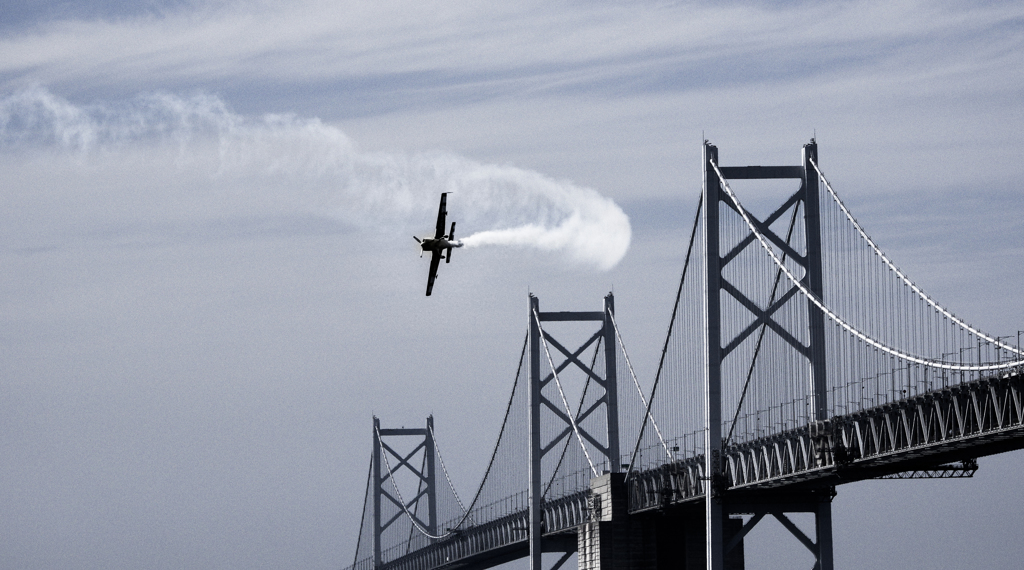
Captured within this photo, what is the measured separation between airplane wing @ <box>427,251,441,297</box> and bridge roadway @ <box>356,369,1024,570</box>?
11569mm

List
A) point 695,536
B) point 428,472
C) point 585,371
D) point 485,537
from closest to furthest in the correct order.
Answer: point 695,536, point 585,371, point 485,537, point 428,472

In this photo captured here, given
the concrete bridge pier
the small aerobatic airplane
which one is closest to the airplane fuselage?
the small aerobatic airplane

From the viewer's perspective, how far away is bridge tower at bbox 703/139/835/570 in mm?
69562

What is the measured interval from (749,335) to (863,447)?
967cm

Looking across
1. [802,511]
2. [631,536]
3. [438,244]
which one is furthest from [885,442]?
[631,536]

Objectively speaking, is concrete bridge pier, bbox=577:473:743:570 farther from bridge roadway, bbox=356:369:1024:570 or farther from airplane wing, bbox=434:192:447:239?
airplane wing, bbox=434:192:447:239

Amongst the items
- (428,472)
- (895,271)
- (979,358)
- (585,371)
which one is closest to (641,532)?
(585,371)

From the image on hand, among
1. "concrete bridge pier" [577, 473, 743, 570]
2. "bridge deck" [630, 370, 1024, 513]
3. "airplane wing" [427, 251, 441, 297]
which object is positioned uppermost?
"airplane wing" [427, 251, 441, 297]

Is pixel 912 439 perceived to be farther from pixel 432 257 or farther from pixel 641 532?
pixel 641 532

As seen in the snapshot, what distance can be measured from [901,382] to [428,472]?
4275 inches

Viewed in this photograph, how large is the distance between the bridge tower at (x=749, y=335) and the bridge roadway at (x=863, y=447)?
1.76 ft

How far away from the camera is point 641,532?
289ft

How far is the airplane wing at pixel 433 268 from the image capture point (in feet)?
240

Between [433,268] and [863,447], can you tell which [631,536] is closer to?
[433,268]
